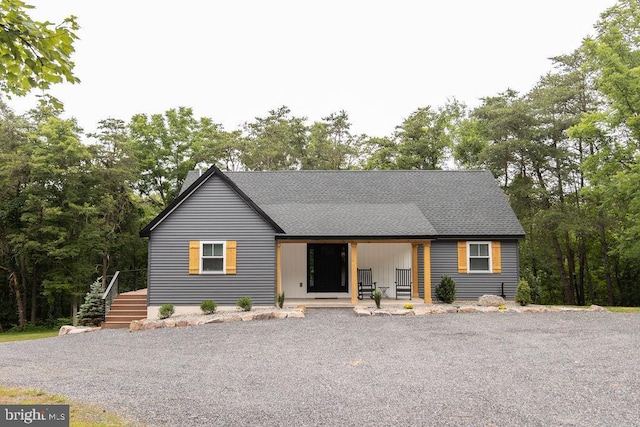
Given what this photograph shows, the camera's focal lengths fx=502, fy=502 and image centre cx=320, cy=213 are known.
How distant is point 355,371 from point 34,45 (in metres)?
6.45

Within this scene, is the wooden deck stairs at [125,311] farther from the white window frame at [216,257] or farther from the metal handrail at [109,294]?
the white window frame at [216,257]

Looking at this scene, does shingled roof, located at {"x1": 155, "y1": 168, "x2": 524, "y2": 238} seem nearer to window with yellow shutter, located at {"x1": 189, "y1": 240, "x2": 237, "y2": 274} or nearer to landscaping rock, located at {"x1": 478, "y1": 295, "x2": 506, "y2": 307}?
window with yellow shutter, located at {"x1": 189, "y1": 240, "x2": 237, "y2": 274}

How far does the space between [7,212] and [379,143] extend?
70.1ft

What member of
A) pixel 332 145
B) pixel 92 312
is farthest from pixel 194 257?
pixel 332 145

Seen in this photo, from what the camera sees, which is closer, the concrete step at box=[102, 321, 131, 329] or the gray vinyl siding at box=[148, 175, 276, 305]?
the concrete step at box=[102, 321, 131, 329]

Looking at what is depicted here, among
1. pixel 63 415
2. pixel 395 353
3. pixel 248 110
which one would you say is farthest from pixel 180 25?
pixel 248 110

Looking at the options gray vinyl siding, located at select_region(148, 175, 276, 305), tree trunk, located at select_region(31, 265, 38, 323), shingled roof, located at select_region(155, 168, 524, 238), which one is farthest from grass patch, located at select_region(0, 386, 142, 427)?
tree trunk, located at select_region(31, 265, 38, 323)

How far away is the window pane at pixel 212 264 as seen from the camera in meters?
16.5

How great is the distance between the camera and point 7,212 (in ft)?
76.7

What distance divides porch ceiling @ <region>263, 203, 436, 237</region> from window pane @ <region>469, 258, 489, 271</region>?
2.21 meters

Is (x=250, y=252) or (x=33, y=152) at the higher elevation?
(x=33, y=152)

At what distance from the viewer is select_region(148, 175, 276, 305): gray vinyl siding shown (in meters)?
16.3

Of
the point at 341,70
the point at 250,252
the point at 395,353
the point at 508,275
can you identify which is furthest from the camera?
the point at 341,70

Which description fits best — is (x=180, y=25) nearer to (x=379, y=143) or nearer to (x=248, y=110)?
(x=379, y=143)
